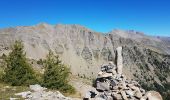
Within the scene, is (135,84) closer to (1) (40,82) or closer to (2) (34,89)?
(2) (34,89)

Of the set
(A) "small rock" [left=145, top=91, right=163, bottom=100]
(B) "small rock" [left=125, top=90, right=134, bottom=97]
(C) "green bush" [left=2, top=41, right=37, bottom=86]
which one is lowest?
(A) "small rock" [left=145, top=91, right=163, bottom=100]

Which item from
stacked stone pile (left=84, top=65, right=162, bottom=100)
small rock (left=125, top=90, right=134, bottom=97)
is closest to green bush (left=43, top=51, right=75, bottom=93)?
stacked stone pile (left=84, top=65, right=162, bottom=100)

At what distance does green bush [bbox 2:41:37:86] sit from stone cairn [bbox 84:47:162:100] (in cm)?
1408

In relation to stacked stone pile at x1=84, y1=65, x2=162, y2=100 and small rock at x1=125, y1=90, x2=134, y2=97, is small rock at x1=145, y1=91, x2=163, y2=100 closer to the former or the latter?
stacked stone pile at x1=84, y1=65, x2=162, y2=100

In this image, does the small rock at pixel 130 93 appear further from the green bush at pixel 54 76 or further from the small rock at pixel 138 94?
the green bush at pixel 54 76

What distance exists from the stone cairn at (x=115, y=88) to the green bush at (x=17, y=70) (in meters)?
14.1

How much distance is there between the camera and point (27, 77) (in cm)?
4712

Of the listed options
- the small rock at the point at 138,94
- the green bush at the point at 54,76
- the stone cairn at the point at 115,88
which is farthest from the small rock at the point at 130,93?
the green bush at the point at 54,76

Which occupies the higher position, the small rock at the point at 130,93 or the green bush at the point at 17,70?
the green bush at the point at 17,70

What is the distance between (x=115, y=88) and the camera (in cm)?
3550

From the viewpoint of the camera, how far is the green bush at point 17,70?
46.0 metres

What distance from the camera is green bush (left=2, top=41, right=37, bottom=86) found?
46000 millimetres

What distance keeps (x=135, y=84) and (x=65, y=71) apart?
1809 cm

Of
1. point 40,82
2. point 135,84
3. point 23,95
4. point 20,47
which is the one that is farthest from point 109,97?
point 20,47
